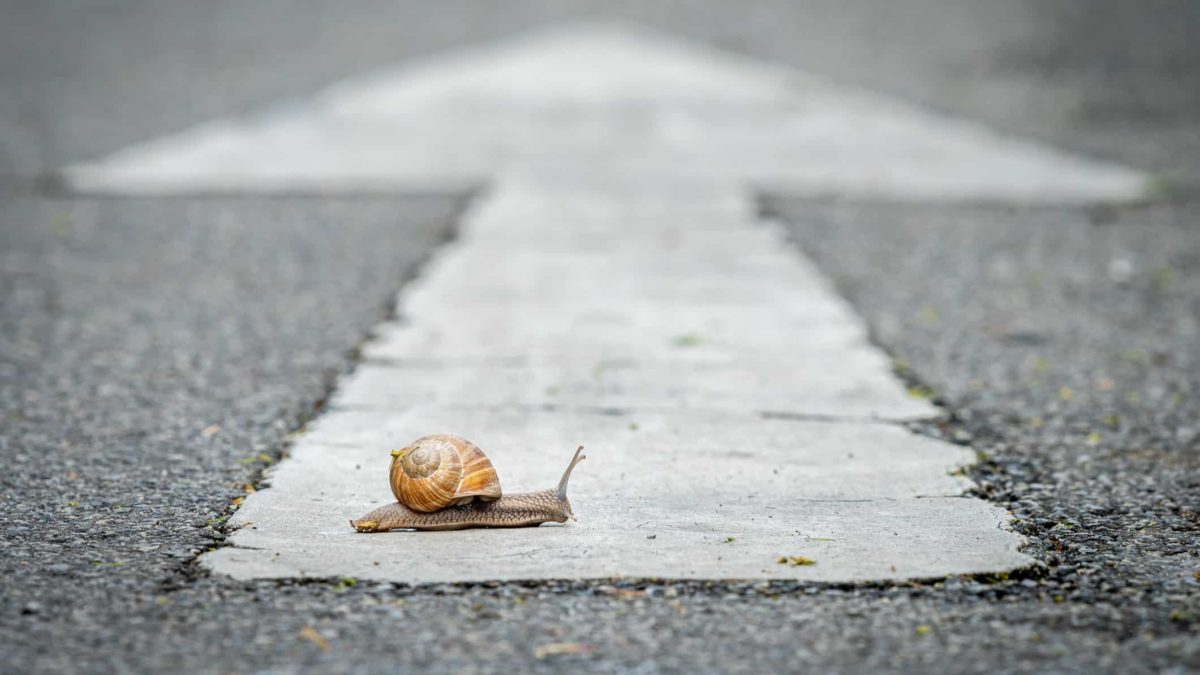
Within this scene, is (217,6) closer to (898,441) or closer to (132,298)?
(132,298)

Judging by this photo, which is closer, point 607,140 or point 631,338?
point 631,338

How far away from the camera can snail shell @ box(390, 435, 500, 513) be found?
2.94 m

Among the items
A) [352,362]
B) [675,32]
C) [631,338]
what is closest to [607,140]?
[631,338]

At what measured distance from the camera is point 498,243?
6.68 meters

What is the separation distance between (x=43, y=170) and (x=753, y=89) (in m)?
5.86

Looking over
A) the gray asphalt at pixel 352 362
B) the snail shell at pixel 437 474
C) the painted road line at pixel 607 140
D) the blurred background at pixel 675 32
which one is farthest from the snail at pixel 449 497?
the blurred background at pixel 675 32

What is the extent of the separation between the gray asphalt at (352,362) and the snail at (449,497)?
0.32 meters

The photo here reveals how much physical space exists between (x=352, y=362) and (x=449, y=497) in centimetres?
175

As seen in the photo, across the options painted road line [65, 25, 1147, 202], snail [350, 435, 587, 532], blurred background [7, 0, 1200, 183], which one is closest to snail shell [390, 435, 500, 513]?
snail [350, 435, 587, 532]

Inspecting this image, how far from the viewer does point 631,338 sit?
16.1ft

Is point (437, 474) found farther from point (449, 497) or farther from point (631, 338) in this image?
point (631, 338)

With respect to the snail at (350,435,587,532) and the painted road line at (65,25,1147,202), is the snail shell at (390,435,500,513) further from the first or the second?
the painted road line at (65,25,1147,202)

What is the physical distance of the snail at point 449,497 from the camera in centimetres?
295

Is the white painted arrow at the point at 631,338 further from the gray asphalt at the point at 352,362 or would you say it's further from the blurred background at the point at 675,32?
the blurred background at the point at 675,32
